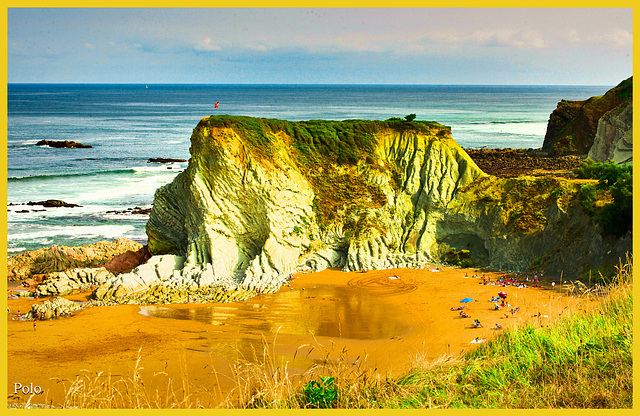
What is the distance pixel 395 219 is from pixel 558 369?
18.0 meters

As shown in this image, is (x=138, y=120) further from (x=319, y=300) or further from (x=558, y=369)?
(x=558, y=369)

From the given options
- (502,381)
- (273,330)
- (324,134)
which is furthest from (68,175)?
(502,381)

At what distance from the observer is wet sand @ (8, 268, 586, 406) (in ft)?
55.7

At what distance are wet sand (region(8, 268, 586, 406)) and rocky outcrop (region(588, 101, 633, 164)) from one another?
22.6 meters

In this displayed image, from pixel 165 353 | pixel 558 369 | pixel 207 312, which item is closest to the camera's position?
pixel 558 369

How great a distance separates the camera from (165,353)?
60.1 ft

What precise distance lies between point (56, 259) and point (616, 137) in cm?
4014

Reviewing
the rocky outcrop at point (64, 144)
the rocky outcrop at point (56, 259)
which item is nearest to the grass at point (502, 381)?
the rocky outcrop at point (56, 259)

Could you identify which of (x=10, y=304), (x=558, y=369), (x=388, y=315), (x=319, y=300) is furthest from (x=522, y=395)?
(x=10, y=304)

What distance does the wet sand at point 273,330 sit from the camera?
17.0 meters

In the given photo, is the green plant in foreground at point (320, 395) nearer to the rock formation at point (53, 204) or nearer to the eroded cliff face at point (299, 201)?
the eroded cliff face at point (299, 201)

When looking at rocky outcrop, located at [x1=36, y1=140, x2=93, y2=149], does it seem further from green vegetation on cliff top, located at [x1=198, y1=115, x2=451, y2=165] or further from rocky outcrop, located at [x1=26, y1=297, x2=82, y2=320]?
rocky outcrop, located at [x1=26, y1=297, x2=82, y2=320]

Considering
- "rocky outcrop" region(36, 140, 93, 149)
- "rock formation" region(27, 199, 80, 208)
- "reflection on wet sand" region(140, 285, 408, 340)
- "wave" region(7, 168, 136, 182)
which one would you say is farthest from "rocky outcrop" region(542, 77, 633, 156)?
"rocky outcrop" region(36, 140, 93, 149)

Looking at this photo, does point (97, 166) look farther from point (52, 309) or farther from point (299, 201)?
point (52, 309)
